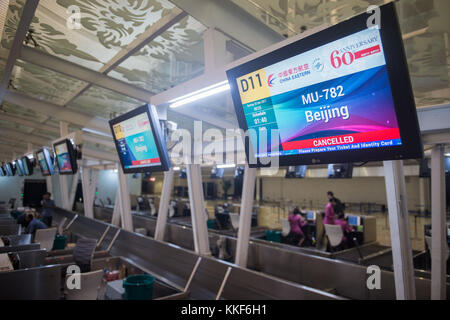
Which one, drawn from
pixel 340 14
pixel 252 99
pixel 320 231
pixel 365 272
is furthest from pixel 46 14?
pixel 320 231

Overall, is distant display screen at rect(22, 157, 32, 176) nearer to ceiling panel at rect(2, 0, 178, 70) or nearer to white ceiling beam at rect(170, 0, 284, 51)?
ceiling panel at rect(2, 0, 178, 70)

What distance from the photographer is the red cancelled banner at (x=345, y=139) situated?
142cm

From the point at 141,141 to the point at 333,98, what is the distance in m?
2.30

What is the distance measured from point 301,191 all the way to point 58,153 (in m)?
16.3

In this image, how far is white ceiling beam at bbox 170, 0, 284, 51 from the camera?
2.46 m

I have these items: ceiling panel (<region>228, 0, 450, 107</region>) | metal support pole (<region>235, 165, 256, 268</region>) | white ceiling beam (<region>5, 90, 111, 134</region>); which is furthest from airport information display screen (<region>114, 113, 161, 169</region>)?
white ceiling beam (<region>5, 90, 111, 134</region>)

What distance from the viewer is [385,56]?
1348mm

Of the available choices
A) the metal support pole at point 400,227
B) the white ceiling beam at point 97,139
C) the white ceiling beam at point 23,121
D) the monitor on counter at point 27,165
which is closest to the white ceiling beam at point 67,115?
the white ceiling beam at point 97,139

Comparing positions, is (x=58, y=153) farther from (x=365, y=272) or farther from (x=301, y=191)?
(x=301, y=191)

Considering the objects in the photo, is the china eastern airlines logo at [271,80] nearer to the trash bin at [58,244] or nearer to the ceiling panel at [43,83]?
the ceiling panel at [43,83]

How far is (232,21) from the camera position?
267 cm

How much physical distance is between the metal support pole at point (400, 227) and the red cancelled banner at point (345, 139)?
2.45 meters

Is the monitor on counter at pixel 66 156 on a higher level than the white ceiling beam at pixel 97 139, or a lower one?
lower

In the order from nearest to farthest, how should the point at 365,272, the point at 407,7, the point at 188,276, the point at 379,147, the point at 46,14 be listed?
the point at 379,147, the point at 407,7, the point at 46,14, the point at 365,272, the point at 188,276
